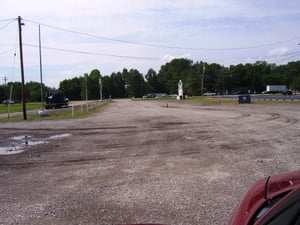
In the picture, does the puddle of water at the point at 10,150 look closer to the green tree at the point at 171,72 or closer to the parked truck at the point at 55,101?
the parked truck at the point at 55,101

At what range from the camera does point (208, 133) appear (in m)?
15.9

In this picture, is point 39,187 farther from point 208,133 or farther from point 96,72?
point 96,72

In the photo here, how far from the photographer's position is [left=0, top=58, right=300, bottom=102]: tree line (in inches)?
5797

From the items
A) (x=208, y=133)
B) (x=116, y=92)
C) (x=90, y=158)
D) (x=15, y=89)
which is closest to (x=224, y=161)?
(x=90, y=158)

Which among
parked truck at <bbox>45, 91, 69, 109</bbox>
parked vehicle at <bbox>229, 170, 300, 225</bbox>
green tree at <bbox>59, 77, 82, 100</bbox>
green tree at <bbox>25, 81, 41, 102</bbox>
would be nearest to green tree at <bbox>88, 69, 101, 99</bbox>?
green tree at <bbox>59, 77, 82, 100</bbox>

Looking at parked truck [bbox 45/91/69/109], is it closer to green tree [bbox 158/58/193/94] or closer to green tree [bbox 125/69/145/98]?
green tree [bbox 125/69/145/98]

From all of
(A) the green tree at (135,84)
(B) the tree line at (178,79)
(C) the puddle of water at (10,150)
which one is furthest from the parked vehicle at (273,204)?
(A) the green tree at (135,84)

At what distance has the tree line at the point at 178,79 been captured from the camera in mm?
147250

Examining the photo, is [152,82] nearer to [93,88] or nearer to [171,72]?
[171,72]

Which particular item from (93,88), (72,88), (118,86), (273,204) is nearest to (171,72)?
(118,86)

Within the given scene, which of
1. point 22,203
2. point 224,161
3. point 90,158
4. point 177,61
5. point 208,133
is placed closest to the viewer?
point 22,203

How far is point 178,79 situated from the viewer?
161750 millimetres

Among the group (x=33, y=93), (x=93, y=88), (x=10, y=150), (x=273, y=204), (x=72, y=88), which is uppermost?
(x=72, y=88)

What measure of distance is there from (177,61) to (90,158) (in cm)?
17063
